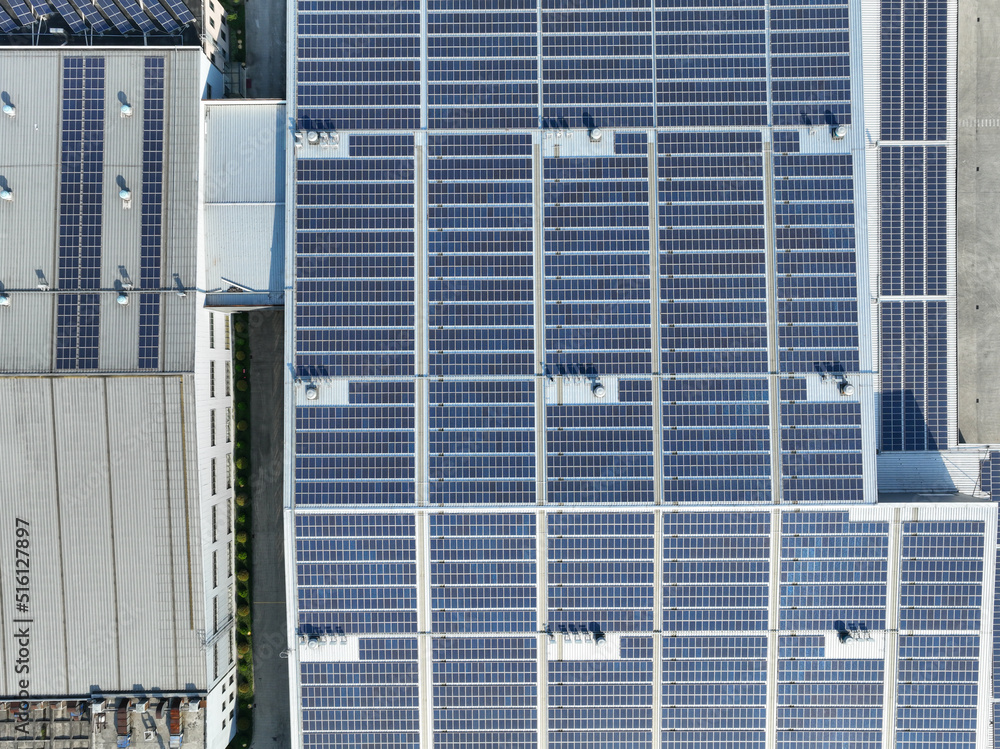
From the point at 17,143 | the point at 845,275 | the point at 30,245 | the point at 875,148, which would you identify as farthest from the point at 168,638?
the point at 875,148

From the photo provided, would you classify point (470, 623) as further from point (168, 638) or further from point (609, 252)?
point (609, 252)

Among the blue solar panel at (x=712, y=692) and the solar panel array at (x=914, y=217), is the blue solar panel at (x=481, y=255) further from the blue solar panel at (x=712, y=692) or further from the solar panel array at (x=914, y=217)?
the solar panel array at (x=914, y=217)

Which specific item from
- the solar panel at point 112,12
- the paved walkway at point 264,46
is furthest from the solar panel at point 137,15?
the paved walkway at point 264,46

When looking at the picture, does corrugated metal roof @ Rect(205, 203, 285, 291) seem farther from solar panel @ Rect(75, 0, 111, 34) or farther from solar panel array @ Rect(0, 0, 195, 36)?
solar panel @ Rect(75, 0, 111, 34)

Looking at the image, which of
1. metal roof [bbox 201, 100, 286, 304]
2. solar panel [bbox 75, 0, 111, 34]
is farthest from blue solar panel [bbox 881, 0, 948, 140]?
solar panel [bbox 75, 0, 111, 34]

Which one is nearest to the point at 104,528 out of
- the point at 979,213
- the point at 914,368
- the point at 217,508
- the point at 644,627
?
the point at 217,508

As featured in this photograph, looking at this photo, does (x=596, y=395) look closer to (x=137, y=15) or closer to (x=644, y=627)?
(x=644, y=627)
